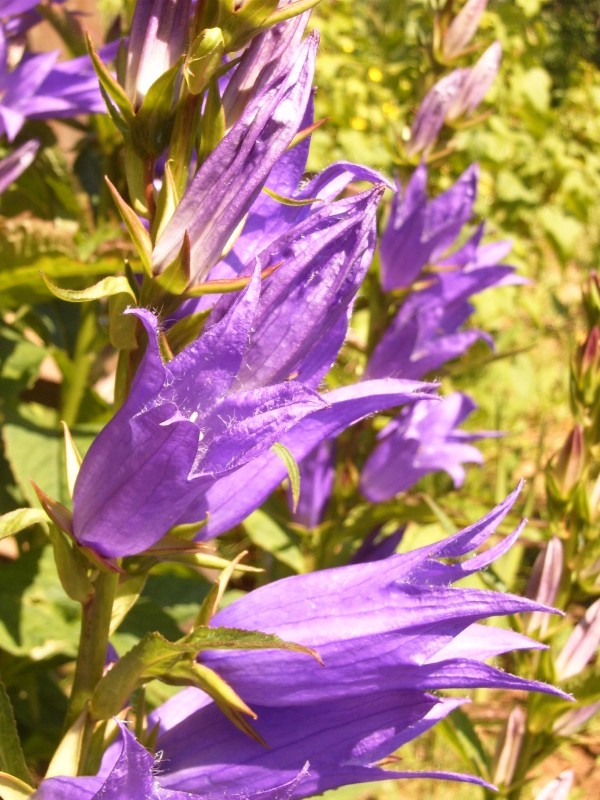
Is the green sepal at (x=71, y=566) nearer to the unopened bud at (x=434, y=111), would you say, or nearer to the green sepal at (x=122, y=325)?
the green sepal at (x=122, y=325)

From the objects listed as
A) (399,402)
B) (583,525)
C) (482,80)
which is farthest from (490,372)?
(399,402)

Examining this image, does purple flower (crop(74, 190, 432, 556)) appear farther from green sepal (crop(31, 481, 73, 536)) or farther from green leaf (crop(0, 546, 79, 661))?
green leaf (crop(0, 546, 79, 661))

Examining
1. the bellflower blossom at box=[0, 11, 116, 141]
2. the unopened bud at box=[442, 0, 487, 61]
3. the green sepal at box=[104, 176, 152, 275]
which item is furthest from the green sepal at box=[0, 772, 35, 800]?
the unopened bud at box=[442, 0, 487, 61]

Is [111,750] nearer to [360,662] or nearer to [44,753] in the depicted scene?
[360,662]

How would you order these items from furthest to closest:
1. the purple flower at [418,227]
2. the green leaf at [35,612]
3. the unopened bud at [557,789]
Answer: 1. the purple flower at [418,227]
2. the green leaf at [35,612]
3. the unopened bud at [557,789]

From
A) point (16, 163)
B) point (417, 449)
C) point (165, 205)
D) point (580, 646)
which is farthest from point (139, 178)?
point (417, 449)

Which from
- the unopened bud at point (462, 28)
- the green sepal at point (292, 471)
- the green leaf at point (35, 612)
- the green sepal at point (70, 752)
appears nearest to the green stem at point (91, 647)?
the green sepal at point (70, 752)
